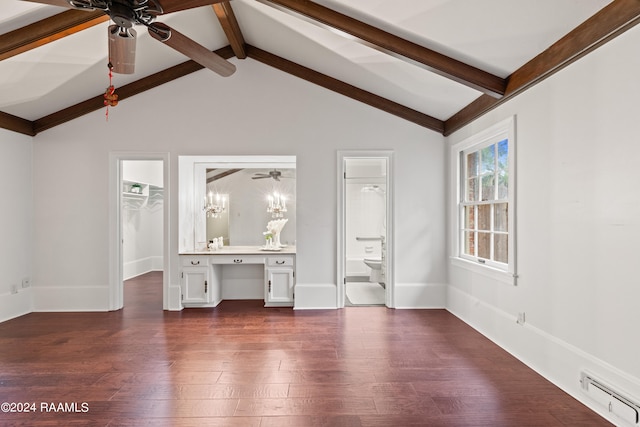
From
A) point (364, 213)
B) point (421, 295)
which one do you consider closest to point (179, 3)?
point (421, 295)

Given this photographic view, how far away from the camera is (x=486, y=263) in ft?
12.2

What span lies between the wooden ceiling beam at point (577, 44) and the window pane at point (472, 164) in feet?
2.48

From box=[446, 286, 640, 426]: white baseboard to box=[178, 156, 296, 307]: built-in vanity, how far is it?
231 centimetres

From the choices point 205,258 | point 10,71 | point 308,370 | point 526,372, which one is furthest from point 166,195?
point 526,372

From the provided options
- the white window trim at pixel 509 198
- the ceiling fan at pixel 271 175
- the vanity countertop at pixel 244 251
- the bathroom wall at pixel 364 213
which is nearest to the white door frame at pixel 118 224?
the vanity countertop at pixel 244 251

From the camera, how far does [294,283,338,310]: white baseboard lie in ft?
15.3

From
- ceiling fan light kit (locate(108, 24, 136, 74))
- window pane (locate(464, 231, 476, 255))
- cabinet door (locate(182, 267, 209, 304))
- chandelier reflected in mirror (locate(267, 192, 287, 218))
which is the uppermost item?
ceiling fan light kit (locate(108, 24, 136, 74))

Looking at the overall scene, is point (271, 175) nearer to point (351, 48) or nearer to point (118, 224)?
point (118, 224)

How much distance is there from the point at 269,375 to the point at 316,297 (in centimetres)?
198

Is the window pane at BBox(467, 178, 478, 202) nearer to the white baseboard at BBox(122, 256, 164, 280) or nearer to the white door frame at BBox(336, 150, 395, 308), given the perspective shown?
the white door frame at BBox(336, 150, 395, 308)

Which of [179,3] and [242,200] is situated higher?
[179,3]

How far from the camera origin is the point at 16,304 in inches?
172

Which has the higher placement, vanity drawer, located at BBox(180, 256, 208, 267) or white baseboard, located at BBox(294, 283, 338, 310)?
vanity drawer, located at BBox(180, 256, 208, 267)

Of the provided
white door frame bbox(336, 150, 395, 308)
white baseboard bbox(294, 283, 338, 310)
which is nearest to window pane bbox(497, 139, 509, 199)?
white door frame bbox(336, 150, 395, 308)
